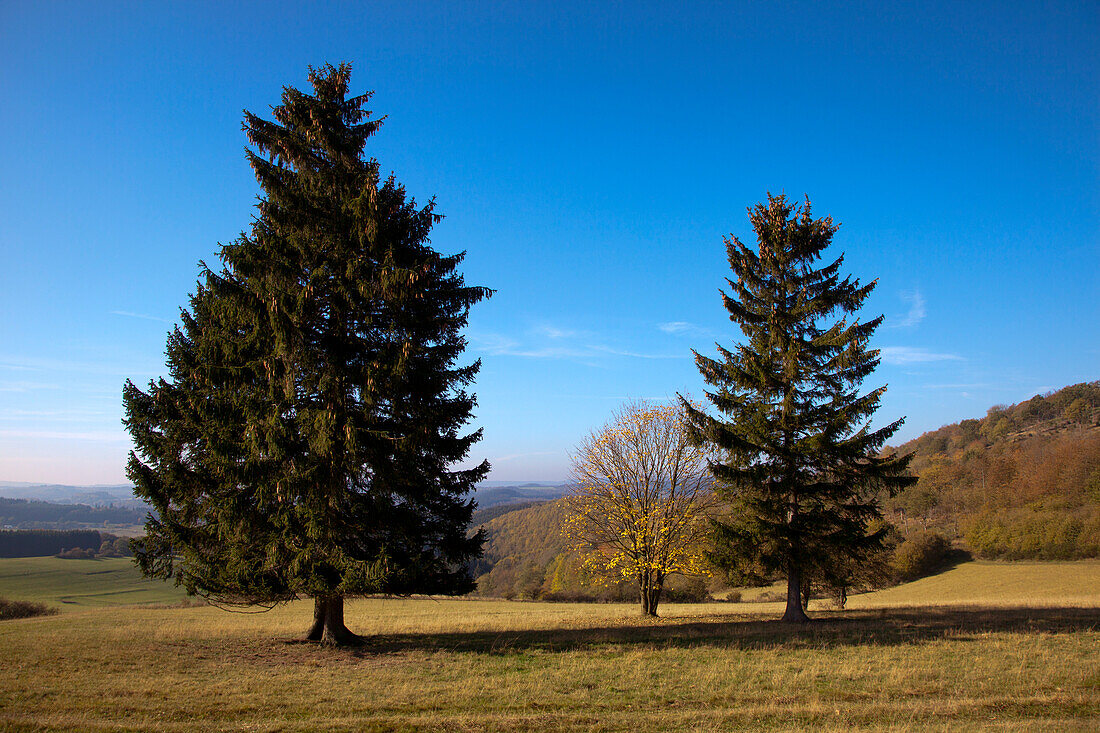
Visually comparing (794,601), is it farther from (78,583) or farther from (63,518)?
(63,518)

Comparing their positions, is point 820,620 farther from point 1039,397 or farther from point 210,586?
point 1039,397

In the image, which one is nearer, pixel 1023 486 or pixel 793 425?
pixel 793 425

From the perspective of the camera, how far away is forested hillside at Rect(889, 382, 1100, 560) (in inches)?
2000

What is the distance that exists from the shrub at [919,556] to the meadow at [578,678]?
137ft

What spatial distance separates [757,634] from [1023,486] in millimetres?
74226

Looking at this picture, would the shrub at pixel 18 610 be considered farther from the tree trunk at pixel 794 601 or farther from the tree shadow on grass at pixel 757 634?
the tree trunk at pixel 794 601

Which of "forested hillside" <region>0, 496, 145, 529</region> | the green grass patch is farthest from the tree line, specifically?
"forested hillside" <region>0, 496, 145, 529</region>

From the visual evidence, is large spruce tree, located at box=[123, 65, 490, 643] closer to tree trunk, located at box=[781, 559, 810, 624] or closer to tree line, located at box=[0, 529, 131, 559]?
tree trunk, located at box=[781, 559, 810, 624]

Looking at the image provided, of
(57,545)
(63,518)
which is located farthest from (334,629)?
(63,518)

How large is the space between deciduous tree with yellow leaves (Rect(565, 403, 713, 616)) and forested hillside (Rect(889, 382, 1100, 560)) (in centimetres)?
2105

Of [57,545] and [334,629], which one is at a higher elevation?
[334,629]

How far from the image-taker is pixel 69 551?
88.9m

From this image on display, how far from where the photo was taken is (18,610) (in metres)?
22.0

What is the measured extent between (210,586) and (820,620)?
17.6 m
